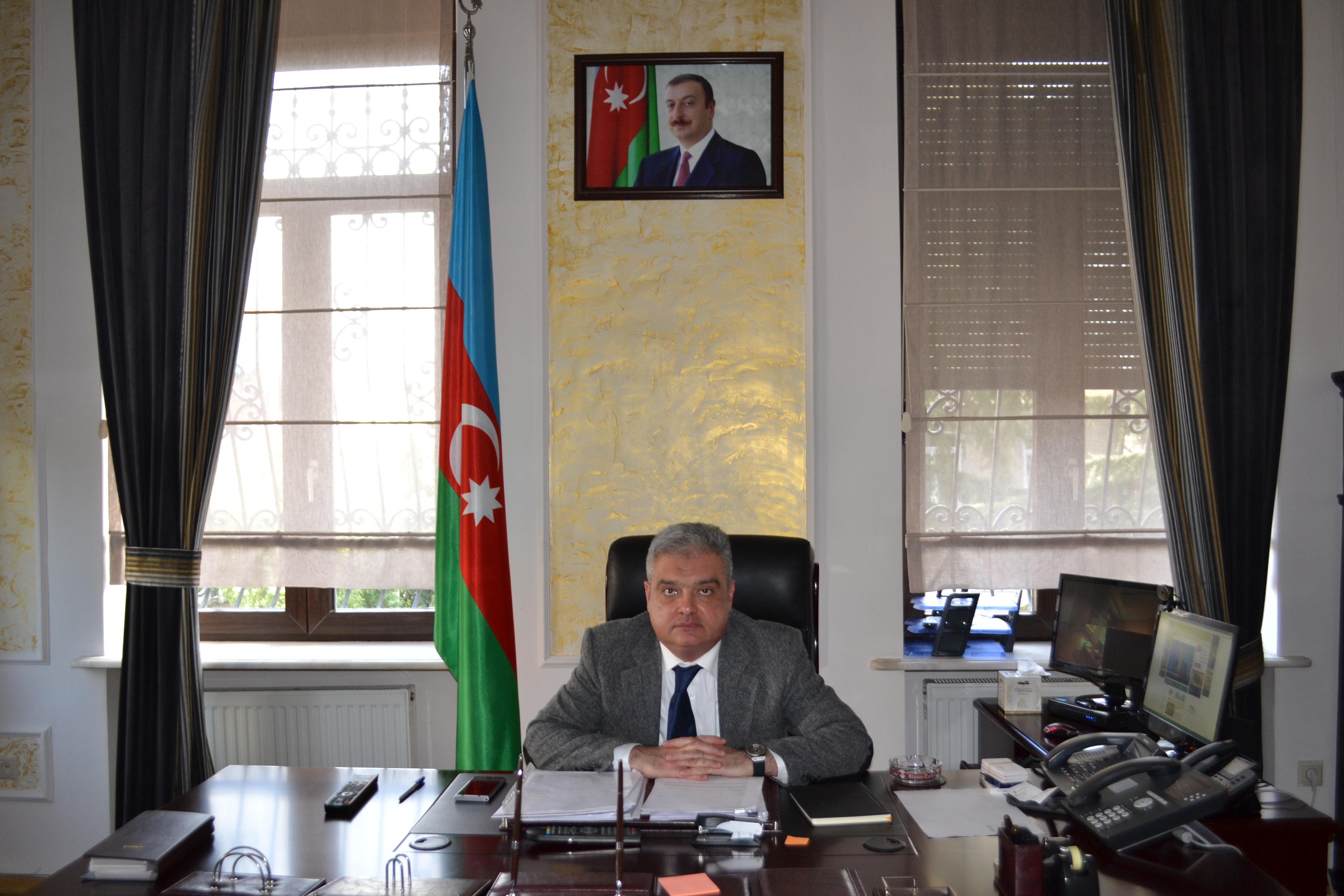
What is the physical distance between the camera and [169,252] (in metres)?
2.88

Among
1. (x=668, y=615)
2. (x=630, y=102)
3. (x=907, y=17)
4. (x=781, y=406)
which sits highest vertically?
(x=907, y=17)

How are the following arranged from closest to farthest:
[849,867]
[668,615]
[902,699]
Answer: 1. [849,867]
2. [668,615]
3. [902,699]

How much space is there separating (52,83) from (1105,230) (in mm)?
3550

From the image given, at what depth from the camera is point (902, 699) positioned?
292 cm

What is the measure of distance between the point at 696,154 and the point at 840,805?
214cm

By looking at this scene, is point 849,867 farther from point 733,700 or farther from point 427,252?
point 427,252

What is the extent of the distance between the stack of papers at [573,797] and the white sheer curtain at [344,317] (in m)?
1.52

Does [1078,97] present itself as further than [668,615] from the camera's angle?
Yes

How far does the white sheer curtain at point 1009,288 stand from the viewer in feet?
9.71

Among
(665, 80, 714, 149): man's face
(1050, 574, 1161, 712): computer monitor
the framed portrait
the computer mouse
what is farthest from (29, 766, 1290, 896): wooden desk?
(665, 80, 714, 149): man's face

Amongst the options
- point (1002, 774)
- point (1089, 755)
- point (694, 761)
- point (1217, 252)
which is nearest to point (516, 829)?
point (694, 761)

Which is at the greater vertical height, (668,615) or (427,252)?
(427,252)

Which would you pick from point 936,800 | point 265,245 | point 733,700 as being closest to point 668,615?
point 733,700

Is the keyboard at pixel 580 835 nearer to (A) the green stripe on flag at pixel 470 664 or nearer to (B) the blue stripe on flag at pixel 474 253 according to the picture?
(A) the green stripe on flag at pixel 470 664
